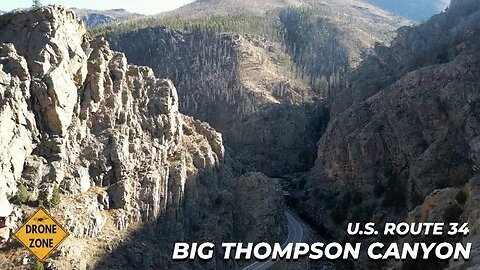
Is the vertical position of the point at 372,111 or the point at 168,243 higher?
the point at 372,111

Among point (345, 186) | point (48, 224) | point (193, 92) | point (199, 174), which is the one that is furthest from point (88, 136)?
point (193, 92)

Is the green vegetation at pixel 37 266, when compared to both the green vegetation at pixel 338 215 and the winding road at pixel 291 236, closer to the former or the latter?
the winding road at pixel 291 236

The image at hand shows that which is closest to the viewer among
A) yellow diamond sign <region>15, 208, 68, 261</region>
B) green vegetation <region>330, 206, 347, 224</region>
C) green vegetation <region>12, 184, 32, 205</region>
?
yellow diamond sign <region>15, 208, 68, 261</region>

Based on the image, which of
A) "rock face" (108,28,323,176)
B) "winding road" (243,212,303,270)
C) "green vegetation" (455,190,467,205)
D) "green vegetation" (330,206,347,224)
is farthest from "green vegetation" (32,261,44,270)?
"rock face" (108,28,323,176)

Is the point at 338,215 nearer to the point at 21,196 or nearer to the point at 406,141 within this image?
the point at 406,141

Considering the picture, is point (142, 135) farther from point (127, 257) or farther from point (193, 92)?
point (193, 92)

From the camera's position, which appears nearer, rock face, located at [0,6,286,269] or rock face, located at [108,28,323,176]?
rock face, located at [0,6,286,269]

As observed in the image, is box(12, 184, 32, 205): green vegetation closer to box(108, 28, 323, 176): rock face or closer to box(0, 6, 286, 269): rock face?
box(0, 6, 286, 269): rock face
